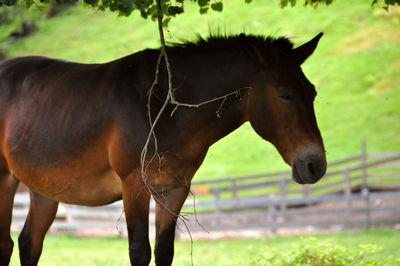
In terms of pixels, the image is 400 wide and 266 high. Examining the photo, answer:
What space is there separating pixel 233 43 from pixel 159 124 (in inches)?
33.8

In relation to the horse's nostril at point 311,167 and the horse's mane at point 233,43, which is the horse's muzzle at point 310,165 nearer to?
the horse's nostril at point 311,167

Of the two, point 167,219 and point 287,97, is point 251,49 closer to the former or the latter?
point 287,97

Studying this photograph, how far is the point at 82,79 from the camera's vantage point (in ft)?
16.7

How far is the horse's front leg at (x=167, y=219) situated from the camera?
4.71 metres

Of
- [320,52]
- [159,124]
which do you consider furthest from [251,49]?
[320,52]

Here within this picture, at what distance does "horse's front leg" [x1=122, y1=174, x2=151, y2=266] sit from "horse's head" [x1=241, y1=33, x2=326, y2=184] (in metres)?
0.98

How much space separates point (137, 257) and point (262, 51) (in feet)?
5.92

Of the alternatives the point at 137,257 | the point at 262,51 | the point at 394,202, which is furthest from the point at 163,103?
the point at 394,202

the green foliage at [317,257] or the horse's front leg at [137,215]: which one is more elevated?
the horse's front leg at [137,215]

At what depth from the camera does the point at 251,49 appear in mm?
4461

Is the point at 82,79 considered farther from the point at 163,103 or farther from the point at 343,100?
the point at 343,100

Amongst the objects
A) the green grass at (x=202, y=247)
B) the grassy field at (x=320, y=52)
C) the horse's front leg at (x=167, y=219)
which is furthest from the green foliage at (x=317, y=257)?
the grassy field at (x=320, y=52)

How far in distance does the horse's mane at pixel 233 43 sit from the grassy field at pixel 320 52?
44.4 feet

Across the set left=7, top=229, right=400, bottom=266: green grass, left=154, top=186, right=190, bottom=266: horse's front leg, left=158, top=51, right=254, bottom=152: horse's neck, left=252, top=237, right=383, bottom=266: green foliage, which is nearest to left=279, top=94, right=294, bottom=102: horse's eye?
left=158, top=51, right=254, bottom=152: horse's neck
